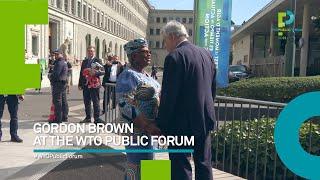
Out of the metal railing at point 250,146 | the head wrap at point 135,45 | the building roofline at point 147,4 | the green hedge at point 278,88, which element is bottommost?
the metal railing at point 250,146

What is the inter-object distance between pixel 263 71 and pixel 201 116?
31.3 m

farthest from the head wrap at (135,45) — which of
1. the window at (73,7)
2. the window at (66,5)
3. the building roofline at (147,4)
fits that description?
the building roofline at (147,4)

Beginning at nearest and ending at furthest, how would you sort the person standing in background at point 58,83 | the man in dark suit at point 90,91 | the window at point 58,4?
1. the person standing in background at point 58,83
2. the man in dark suit at point 90,91
3. the window at point 58,4

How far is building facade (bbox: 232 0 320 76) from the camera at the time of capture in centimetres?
2711

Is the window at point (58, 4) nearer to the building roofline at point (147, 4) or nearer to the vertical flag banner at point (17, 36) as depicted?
the vertical flag banner at point (17, 36)

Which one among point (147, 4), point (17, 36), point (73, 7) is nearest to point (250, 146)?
point (17, 36)

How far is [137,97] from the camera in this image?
348 cm

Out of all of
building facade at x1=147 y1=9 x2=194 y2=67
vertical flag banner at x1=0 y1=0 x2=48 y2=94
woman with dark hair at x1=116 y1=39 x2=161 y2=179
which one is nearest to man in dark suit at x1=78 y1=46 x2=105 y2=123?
vertical flag banner at x1=0 y1=0 x2=48 y2=94

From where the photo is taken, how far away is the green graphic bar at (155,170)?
12.1 feet

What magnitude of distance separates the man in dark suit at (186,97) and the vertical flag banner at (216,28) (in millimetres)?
5546

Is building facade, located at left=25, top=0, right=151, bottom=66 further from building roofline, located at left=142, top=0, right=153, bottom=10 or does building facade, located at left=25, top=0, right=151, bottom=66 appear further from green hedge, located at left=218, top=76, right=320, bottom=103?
building roofline, located at left=142, top=0, right=153, bottom=10

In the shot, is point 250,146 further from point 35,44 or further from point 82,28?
point 82,28

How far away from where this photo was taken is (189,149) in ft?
12.2

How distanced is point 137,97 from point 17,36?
2.36 meters
